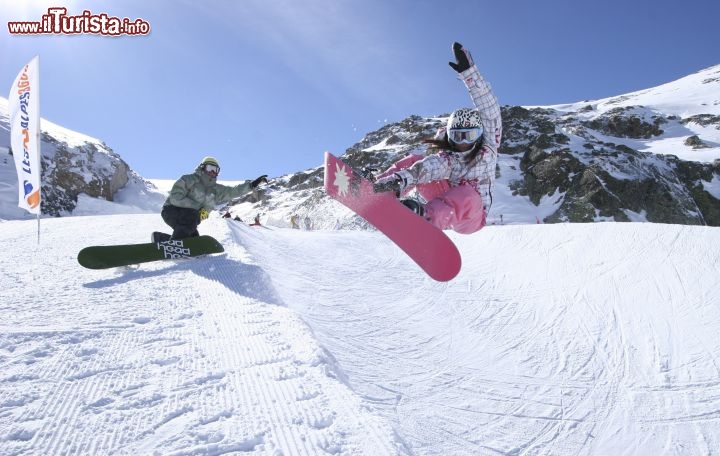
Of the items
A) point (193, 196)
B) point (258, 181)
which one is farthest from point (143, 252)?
point (258, 181)

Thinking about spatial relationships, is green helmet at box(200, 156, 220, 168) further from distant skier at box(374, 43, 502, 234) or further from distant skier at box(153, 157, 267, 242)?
distant skier at box(374, 43, 502, 234)

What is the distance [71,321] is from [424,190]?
354 cm

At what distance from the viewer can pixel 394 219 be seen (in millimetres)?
4152

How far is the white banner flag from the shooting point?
731cm

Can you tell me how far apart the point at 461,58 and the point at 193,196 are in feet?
13.5

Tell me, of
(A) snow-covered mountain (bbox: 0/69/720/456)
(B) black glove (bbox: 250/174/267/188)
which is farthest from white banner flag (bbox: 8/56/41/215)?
(B) black glove (bbox: 250/174/267/188)

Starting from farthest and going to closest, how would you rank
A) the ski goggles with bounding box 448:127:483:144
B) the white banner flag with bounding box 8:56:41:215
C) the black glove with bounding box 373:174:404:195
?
the white banner flag with bounding box 8:56:41:215, the ski goggles with bounding box 448:127:483:144, the black glove with bounding box 373:174:404:195

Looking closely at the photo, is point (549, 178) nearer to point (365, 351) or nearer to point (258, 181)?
point (258, 181)

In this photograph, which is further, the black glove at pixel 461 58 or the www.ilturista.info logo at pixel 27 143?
the www.ilturista.info logo at pixel 27 143

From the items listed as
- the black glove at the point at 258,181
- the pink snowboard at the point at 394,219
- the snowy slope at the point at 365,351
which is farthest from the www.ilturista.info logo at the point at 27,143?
the pink snowboard at the point at 394,219

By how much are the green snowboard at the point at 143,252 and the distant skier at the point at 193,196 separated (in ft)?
1.24

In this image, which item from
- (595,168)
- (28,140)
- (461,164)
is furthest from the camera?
(595,168)

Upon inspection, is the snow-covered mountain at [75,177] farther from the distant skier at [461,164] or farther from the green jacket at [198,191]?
the distant skier at [461,164]

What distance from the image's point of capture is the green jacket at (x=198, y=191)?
5.76m
